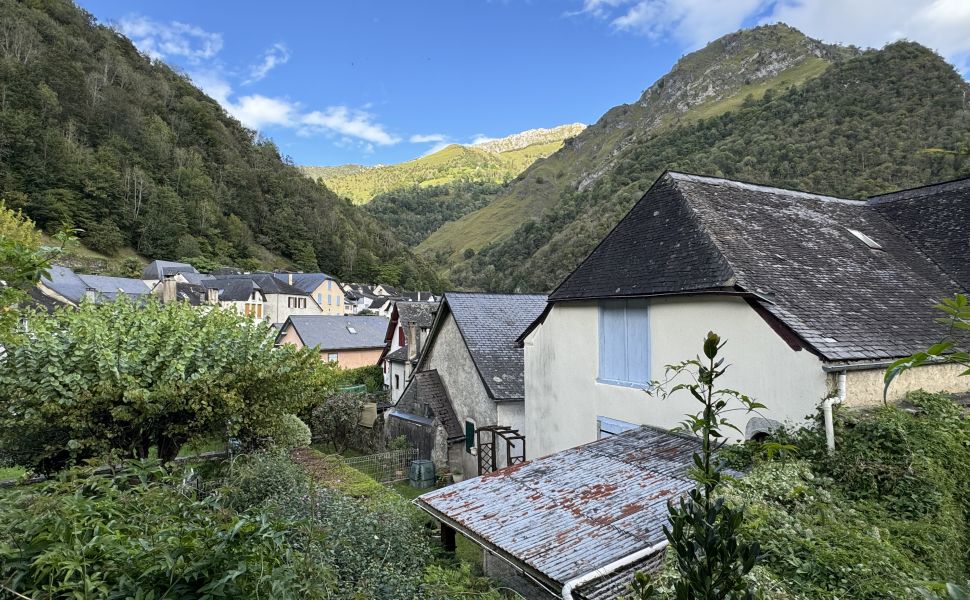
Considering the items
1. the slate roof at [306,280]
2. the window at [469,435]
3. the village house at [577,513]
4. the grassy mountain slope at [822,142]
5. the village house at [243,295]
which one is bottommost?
the window at [469,435]

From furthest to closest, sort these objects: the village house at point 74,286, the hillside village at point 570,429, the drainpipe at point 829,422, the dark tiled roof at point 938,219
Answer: the village house at point 74,286, the dark tiled roof at point 938,219, the drainpipe at point 829,422, the hillside village at point 570,429

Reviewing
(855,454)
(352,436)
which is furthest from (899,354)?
(352,436)

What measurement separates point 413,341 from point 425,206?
537 ft

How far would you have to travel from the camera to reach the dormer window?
10396mm

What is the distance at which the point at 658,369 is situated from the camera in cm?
912

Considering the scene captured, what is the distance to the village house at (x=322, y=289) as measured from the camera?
66000mm

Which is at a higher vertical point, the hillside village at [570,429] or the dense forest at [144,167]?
the dense forest at [144,167]

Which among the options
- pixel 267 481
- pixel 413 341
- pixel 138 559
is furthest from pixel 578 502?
pixel 413 341

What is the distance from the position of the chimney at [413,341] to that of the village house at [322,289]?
44.4 meters

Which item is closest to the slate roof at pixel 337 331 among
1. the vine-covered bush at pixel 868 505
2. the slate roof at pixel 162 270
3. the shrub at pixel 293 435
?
the shrub at pixel 293 435

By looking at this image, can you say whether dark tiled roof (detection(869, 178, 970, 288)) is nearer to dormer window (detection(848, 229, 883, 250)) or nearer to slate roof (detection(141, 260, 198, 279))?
dormer window (detection(848, 229, 883, 250))

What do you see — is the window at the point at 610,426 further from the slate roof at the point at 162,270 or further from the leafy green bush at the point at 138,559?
the slate roof at the point at 162,270

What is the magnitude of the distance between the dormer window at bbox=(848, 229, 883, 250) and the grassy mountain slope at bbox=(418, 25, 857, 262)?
3128 inches

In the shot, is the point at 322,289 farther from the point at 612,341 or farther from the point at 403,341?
the point at 612,341
